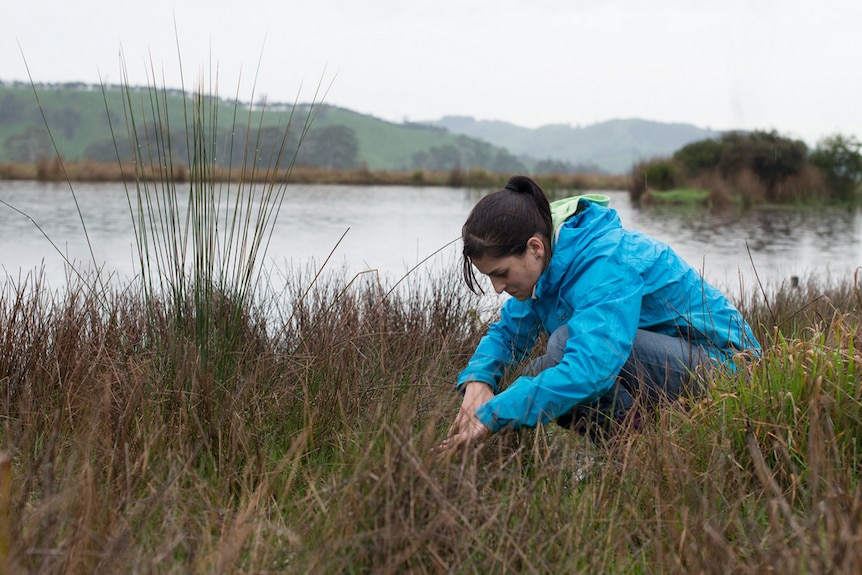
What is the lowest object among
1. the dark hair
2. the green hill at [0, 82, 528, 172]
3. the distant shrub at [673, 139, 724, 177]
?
the green hill at [0, 82, 528, 172]

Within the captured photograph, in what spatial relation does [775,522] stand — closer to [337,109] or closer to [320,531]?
[320,531]

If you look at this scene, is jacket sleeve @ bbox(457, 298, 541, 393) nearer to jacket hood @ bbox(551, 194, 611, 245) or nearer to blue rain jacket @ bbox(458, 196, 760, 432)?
blue rain jacket @ bbox(458, 196, 760, 432)

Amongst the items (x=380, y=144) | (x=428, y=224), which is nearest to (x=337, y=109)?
(x=380, y=144)

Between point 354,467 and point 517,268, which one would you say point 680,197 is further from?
point 354,467

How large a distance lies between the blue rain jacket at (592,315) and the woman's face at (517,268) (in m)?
0.04

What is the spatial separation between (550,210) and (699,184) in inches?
897

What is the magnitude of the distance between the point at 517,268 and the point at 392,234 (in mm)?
10694

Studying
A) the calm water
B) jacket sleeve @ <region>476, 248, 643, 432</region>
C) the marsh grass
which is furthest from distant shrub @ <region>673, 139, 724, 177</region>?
jacket sleeve @ <region>476, 248, 643, 432</region>

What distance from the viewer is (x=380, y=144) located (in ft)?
307

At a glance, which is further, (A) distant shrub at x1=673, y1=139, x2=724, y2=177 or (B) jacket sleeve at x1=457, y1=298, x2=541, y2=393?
(A) distant shrub at x1=673, y1=139, x2=724, y2=177

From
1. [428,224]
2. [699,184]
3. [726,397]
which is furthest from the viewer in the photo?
[699,184]

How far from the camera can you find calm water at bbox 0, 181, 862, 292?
8.74m

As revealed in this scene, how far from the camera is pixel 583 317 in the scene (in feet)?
7.57

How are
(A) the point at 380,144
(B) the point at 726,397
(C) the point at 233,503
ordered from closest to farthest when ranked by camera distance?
(C) the point at 233,503 < (B) the point at 726,397 < (A) the point at 380,144
